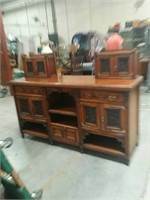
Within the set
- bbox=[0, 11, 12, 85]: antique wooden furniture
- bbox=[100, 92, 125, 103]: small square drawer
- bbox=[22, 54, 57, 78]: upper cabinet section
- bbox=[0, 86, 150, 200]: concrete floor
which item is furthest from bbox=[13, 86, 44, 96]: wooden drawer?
bbox=[0, 11, 12, 85]: antique wooden furniture

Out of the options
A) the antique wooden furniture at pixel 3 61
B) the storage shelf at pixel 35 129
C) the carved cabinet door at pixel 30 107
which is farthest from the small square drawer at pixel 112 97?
the antique wooden furniture at pixel 3 61

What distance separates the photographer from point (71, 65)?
5.14 meters

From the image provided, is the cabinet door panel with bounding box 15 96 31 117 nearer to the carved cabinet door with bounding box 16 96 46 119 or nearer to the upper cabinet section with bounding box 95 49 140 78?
the carved cabinet door with bounding box 16 96 46 119

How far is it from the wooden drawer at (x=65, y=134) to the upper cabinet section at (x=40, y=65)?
2.37 feet

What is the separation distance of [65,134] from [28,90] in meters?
0.76

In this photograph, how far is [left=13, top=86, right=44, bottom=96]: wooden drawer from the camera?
2.59 m

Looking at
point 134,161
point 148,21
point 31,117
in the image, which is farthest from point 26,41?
point 134,161

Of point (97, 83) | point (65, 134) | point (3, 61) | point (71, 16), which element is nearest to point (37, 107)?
point (65, 134)

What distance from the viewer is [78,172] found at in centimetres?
220

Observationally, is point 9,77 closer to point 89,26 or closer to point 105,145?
point 89,26

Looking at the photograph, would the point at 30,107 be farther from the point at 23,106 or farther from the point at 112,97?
the point at 112,97

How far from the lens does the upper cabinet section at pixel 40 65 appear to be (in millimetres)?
2711

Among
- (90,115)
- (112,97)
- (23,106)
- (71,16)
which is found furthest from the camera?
(71,16)

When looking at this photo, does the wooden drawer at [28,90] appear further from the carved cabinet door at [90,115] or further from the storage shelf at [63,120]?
the carved cabinet door at [90,115]
